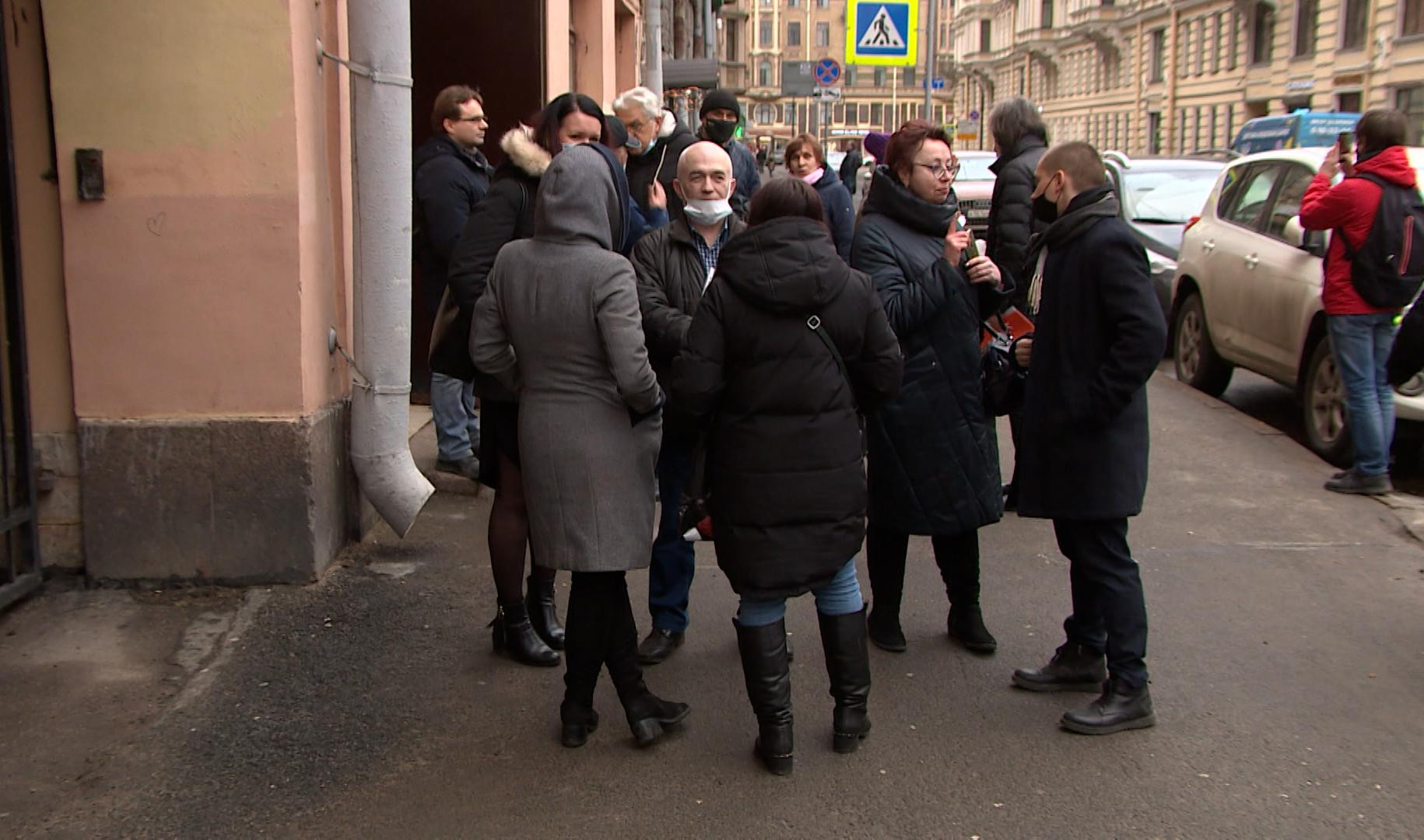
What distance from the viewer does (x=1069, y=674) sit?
15.5ft

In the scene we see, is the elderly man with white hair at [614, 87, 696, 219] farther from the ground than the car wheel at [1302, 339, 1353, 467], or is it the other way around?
the elderly man with white hair at [614, 87, 696, 219]

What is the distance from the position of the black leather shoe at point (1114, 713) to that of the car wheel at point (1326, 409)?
4079 millimetres

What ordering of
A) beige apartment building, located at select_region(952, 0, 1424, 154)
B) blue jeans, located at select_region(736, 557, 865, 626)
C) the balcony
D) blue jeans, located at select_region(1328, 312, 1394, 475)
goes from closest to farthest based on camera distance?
1. blue jeans, located at select_region(736, 557, 865, 626)
2. blue jeans, located at select_region(1328, 312, 1394, 475)
3. beige apartment building, located at select_region(952, 0, 1424, 154)
4. the balcony

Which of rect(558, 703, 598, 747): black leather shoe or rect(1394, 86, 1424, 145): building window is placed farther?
rect(1394, 86, 1424, 145): building window

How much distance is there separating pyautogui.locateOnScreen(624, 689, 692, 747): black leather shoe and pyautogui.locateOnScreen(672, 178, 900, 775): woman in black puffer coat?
0.38m

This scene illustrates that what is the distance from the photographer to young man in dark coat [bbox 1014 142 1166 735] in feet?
13.8

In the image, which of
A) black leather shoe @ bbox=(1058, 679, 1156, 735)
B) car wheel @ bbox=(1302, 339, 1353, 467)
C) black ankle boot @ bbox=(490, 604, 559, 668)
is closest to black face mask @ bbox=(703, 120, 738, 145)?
car wheel @ bbox=(1302, 339, 1353, 467)

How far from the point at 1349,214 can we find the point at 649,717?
4.70m

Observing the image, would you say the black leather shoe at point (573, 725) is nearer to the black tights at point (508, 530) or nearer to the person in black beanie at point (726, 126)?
the black tights at point (508, 530)

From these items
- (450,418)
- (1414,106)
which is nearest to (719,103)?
(450,418)

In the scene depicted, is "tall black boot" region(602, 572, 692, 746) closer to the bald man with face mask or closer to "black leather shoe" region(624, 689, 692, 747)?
"black leather shoe" region(624, 689, 692, 747)

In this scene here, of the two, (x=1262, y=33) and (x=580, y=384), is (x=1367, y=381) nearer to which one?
(x=580, y=384)

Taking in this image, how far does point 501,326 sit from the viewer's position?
4.12 meters

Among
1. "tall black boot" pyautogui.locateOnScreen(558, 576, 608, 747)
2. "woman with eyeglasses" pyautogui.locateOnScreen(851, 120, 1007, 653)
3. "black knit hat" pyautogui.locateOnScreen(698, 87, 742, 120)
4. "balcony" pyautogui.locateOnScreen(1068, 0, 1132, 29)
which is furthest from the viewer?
"balcony" pyautogui.locateOnScreen(1068, 0, 1132, 29)
